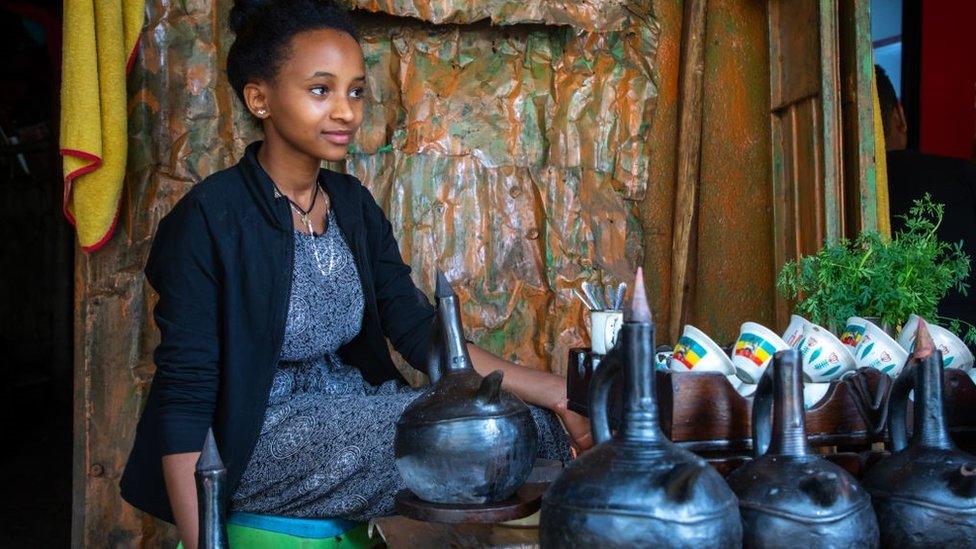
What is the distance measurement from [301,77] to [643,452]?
145 centimetres

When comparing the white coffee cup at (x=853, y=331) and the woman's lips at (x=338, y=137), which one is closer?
the white coffee cup at (x=853, y=331)

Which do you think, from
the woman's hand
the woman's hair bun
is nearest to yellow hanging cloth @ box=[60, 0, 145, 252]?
the woman's hair bun

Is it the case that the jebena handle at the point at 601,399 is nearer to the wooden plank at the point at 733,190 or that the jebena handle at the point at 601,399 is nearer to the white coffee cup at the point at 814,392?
the white coffee cup at the point at 814,392

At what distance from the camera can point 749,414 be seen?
1679 mm

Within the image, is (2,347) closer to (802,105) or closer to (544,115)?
(544,115)

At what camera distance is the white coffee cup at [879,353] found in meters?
1.83

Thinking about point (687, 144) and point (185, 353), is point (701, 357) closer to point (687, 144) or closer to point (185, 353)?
point (185, 353)

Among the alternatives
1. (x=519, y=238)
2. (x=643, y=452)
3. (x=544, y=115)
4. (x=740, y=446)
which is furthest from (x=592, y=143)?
(x=643, y=452)

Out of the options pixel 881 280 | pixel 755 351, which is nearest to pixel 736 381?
pixel 755 351

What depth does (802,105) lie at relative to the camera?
3281 mm

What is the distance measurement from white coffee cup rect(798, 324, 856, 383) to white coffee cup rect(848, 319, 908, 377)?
0.05 meters

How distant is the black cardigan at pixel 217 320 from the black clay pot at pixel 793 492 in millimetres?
1171

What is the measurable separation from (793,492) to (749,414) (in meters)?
0.32

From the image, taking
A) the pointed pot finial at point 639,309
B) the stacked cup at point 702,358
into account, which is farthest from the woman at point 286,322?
the pointed pot finial at point 639,309
